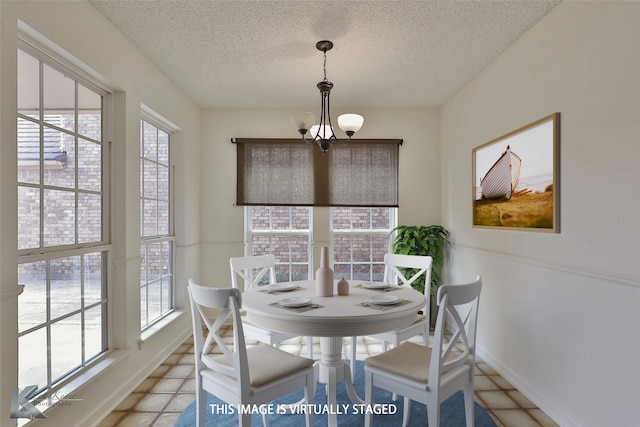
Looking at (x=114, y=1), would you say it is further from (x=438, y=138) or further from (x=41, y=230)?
(x=438, y=138)

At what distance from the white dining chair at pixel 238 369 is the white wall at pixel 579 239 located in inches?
61.7

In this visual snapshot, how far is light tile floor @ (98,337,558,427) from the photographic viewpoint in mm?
2236

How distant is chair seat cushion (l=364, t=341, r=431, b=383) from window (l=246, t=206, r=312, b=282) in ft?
7.70

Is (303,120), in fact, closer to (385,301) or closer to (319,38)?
(319,38)

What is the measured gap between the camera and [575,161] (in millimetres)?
2115

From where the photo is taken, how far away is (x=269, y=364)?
1.85 metres

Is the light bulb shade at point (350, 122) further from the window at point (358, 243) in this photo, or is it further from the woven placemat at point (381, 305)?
the window at point (358, 243)

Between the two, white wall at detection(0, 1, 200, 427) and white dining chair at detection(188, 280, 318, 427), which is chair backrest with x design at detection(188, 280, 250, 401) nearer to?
white dining chair at detection(188, 280, 318, 427)

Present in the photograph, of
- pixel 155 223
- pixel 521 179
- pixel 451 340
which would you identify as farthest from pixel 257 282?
pixel 521 179

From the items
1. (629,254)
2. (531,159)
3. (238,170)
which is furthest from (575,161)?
(238,170)

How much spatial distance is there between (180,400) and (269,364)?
1.09 meters

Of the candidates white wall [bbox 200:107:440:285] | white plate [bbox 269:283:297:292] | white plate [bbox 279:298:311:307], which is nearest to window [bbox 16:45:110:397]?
white plate [bbox 269:283:297:292]

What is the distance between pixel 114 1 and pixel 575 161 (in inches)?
116

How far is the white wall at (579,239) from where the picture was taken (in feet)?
5.82
